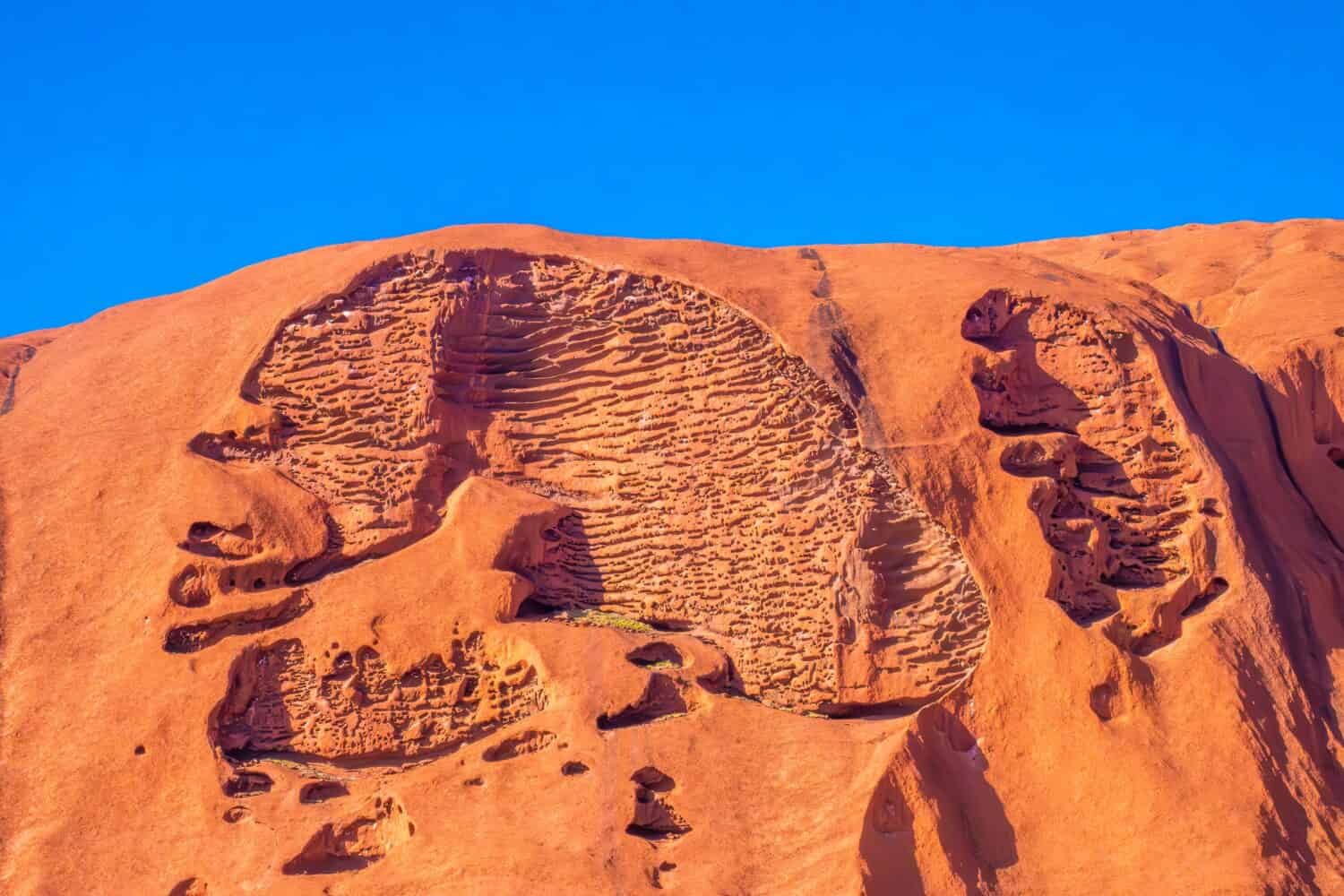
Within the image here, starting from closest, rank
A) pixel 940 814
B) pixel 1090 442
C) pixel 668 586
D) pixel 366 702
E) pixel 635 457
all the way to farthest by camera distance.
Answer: pixel 940 814 → pixel 366 702 → pixel 668 586 → pixel 1090 442 → pixel 635 457

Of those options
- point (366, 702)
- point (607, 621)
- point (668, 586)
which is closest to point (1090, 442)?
point (668, 586)

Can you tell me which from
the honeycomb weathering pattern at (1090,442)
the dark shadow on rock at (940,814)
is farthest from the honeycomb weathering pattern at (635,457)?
the honeycomb weathering pattern at (1090,442)

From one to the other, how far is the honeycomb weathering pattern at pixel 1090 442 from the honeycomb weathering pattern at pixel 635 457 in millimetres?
1079

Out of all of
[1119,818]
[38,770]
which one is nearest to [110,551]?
[38,770]

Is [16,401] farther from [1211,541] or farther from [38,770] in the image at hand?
[1211,541]

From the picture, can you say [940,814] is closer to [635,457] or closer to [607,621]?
[607,621]

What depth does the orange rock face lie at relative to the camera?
40.8ft

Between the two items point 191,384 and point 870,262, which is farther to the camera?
point 870,262

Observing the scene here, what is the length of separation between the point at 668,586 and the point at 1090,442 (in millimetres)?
4141

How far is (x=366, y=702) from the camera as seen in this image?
13.5 meters

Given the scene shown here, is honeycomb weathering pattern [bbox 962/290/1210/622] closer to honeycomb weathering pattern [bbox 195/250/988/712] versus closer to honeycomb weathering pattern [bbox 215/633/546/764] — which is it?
honeycomb weathering pattern [bbox 195/250/988/712]

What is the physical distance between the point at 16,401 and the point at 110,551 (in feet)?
8.62

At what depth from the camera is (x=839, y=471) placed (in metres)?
13.9

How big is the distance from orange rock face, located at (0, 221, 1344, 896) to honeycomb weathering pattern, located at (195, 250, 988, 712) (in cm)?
4
